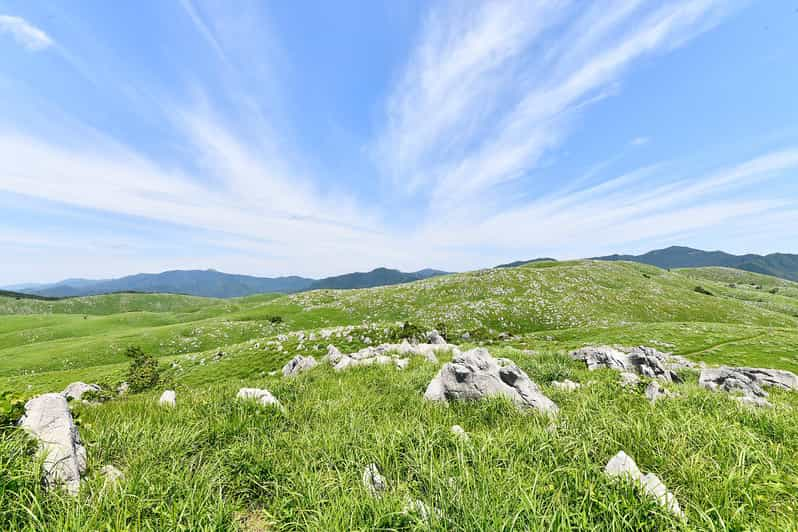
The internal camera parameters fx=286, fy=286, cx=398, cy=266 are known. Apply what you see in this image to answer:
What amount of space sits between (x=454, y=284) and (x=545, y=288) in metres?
22.9

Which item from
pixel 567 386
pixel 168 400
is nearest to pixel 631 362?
pixel 567 386

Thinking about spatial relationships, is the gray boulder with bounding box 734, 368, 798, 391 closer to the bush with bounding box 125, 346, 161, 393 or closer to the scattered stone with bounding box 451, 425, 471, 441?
the scattered stone with bounding box 451, 425, 471, 441

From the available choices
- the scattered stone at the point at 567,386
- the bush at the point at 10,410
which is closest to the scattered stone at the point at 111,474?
the bush at the point at 10,410

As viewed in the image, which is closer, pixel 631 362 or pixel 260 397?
pixel 260 397

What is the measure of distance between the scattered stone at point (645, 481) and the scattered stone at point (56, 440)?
686 cm

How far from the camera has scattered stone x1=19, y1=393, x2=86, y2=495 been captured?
3.63m

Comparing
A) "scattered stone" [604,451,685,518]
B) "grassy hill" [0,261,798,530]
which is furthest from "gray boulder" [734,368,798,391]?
"scattered stone" [604,451,685,518]

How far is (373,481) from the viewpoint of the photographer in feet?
13.1

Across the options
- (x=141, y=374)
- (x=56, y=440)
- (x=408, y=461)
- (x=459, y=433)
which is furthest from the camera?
(x=141, y=374)

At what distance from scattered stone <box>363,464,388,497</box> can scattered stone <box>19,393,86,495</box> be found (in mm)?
3588

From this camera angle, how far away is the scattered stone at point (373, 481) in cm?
369

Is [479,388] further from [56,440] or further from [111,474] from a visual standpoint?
[56,440]

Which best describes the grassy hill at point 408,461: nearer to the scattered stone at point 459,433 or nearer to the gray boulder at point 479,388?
the scattered stone at point 459,433

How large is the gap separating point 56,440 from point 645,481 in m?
7.99
